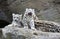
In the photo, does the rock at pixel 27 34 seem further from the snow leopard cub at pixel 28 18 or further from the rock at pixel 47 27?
the rock at pixel 47 27

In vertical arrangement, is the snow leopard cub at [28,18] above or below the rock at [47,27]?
above

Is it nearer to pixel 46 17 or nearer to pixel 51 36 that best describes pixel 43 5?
pixel 46 17

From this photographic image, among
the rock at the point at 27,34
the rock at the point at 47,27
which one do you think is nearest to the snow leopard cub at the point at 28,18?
the rock at the point at 47,27

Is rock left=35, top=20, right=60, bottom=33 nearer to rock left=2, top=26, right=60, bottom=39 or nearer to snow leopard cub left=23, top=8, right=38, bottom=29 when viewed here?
snow leopard cub left=23, top=8, right=38, bottom=29

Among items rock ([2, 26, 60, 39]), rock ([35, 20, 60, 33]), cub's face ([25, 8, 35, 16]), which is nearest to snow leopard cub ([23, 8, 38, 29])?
A: cub's face ([25, 8, 35, 16])

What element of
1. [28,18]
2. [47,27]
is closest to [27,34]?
[28,18]

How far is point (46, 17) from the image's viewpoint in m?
6.47

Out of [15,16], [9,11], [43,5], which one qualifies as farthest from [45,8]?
[15,16]

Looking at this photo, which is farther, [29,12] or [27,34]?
[29,12]

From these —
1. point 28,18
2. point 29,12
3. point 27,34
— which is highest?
point 29,12

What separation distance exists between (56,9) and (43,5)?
0.41 m

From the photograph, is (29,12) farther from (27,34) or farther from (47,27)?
(27,34)

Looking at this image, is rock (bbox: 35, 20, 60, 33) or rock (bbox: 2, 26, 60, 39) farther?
rock (bbox: 35, 20, 60, 33)

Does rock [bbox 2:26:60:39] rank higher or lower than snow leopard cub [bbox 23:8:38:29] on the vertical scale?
lower
